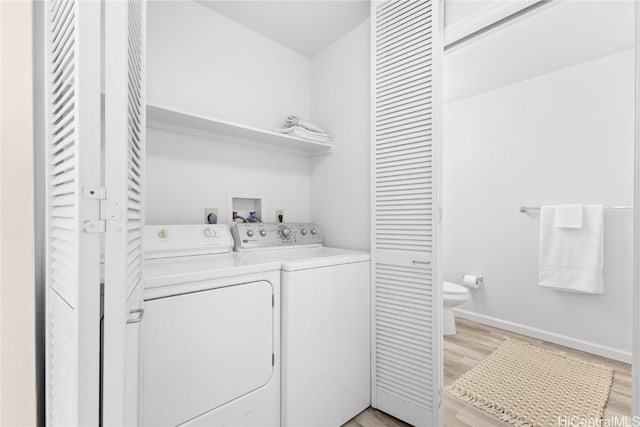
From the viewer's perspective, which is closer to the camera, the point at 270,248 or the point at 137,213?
the point at 137,213

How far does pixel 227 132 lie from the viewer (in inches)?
74.6

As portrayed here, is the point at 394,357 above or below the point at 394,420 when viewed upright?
above

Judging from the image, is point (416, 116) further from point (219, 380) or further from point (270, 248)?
point (219, 380)

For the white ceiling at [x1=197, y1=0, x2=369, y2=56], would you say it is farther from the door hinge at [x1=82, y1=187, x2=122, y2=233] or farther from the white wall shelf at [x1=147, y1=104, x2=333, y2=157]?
the door hinge at [x1=82, y1=187, x2=122, y2=233]

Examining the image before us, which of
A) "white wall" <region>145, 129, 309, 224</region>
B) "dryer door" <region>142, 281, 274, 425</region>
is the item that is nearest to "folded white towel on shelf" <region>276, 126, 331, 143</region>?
"white wall" <region>145, 129, 309, 224</region>

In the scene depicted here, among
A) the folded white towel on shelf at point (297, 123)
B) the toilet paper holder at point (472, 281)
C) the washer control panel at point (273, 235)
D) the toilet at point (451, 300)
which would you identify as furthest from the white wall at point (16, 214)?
the toilet paper holder at point (472, 281)

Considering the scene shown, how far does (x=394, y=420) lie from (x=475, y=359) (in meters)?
1.10

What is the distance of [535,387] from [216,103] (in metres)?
2.96

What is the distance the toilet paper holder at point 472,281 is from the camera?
10.3ft

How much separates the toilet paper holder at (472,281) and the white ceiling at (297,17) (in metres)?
2.76

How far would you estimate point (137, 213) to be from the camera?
850mm

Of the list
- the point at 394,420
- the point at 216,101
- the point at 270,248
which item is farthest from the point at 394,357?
the point at 216,101

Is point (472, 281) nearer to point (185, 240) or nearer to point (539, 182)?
point (539, 182)
